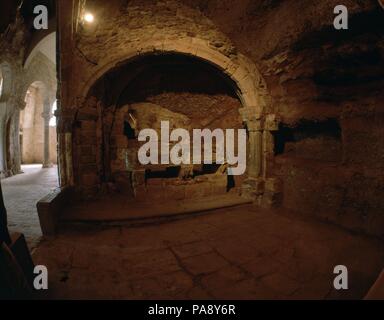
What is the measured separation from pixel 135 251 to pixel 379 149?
3.81 metres

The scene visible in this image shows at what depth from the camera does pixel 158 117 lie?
5.93 metres

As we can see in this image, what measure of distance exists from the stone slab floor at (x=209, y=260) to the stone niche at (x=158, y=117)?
1420 mm

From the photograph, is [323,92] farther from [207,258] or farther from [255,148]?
[207,258]

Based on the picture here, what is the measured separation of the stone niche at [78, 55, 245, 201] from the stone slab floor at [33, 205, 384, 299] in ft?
4.66

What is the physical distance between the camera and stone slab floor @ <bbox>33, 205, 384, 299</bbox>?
7.61 ft

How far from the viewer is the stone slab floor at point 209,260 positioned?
7.61ft

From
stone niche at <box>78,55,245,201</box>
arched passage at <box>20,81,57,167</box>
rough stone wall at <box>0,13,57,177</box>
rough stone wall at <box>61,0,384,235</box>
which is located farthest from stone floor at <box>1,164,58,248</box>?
arched passage at <box>20,81,57,167</box>

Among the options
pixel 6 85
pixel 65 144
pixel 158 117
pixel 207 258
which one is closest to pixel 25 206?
pixel 65 144

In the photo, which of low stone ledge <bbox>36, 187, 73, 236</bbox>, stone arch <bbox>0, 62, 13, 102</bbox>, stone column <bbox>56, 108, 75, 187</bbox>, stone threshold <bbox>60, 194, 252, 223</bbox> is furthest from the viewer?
stone arch <bbox>0, 62, 13, 102</bbox>

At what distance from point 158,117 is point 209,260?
3910 millimetres

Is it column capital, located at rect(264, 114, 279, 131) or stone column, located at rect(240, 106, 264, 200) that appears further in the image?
stone column, located at rect(240, 106, 264, 200)

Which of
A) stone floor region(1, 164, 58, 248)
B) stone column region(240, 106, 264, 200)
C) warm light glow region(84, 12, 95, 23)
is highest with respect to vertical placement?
warm light glow region(84, 12, 95, 23)

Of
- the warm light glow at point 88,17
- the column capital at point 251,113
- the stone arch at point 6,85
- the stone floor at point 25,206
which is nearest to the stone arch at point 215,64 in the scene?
the column capital at point 251,113

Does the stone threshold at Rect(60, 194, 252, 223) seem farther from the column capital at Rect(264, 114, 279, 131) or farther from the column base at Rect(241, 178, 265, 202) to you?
the column capital at Rect(264, 114, 279, 131)
